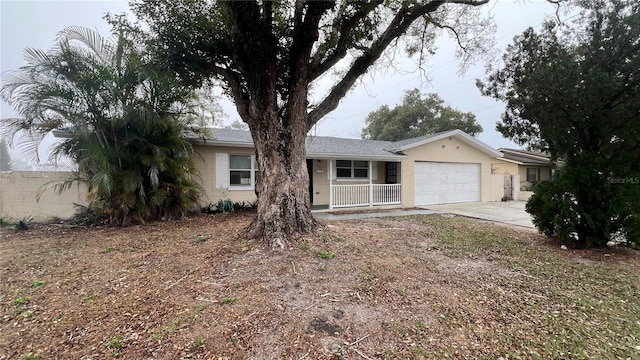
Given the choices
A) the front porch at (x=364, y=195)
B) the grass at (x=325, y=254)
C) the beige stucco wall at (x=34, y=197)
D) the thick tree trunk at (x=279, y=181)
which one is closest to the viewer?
the grass at (x=325, y=254)

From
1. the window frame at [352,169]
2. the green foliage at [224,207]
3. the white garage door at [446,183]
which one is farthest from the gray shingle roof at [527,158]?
the green foliage at [224,207]

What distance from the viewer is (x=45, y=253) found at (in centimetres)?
547

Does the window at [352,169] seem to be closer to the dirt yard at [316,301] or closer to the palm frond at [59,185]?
the dirt yard at [316,301]

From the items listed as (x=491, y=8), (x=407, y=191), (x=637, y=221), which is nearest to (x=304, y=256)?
(x=637, y=221)

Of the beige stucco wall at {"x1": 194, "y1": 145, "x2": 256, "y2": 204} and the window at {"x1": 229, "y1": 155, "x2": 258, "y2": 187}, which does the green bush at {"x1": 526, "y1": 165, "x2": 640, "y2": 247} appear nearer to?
the window at {"x1": 229, "y1": 155, "x2": 258, "y2": 187}

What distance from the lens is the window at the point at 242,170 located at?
35.6 ft

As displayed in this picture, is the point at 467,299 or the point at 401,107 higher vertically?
the point at 401,107

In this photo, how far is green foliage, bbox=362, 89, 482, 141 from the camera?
94.7 feet

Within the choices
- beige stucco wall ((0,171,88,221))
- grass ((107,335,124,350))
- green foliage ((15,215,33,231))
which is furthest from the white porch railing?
green foliage ((15,215,33,231))

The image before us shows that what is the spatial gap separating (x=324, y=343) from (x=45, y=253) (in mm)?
6144

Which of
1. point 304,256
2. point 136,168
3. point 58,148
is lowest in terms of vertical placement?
point 304,256

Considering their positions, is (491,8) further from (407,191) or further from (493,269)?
(407,191)

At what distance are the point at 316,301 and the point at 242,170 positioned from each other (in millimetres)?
8438

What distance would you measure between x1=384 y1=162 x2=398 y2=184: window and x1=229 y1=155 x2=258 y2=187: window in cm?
647
